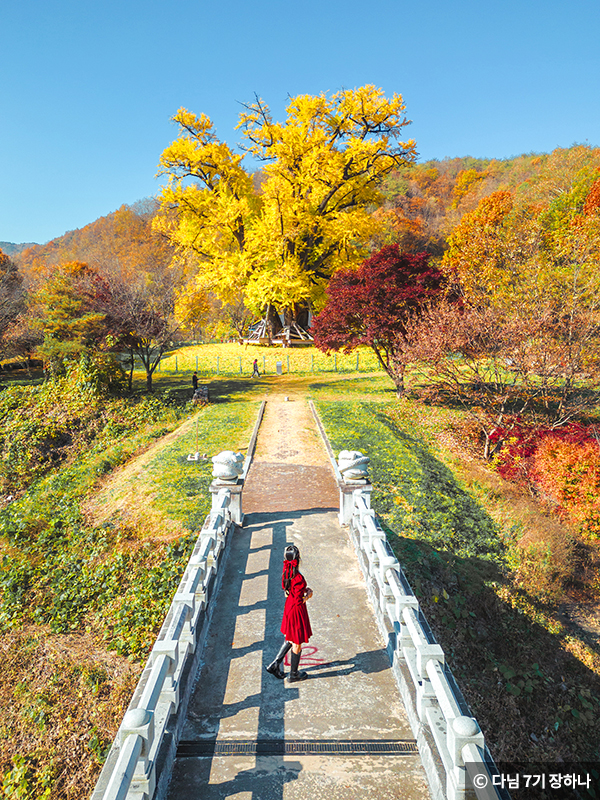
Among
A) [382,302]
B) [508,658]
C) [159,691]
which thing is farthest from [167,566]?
[382,302]

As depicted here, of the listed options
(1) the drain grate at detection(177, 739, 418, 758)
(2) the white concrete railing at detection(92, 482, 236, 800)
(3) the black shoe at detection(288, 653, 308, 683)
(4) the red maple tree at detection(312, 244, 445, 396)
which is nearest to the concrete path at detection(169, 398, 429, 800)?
(1) the drain grate at detection(177, 739, 418, 758)

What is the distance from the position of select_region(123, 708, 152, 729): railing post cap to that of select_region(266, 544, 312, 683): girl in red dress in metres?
2.03

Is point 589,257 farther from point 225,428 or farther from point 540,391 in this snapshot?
point 225,428

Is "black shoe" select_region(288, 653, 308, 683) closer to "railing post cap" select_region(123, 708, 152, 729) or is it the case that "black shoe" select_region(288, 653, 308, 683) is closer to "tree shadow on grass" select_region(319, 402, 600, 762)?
"railing post cap" select_region(123, 708, 152, 729)

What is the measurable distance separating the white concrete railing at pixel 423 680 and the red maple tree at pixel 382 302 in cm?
1469

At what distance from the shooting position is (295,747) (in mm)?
5273

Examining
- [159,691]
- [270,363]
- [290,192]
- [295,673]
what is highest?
[290,192]

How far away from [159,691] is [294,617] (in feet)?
5.70

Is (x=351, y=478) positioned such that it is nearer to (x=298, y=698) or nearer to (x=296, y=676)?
(x=296, y=676)

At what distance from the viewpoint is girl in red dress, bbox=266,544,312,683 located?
608 cm

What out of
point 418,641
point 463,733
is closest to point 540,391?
point 418,641

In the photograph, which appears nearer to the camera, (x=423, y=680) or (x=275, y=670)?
(x=423, y=680)

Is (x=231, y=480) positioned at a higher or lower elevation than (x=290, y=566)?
lower

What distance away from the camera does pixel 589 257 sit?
979 inches
